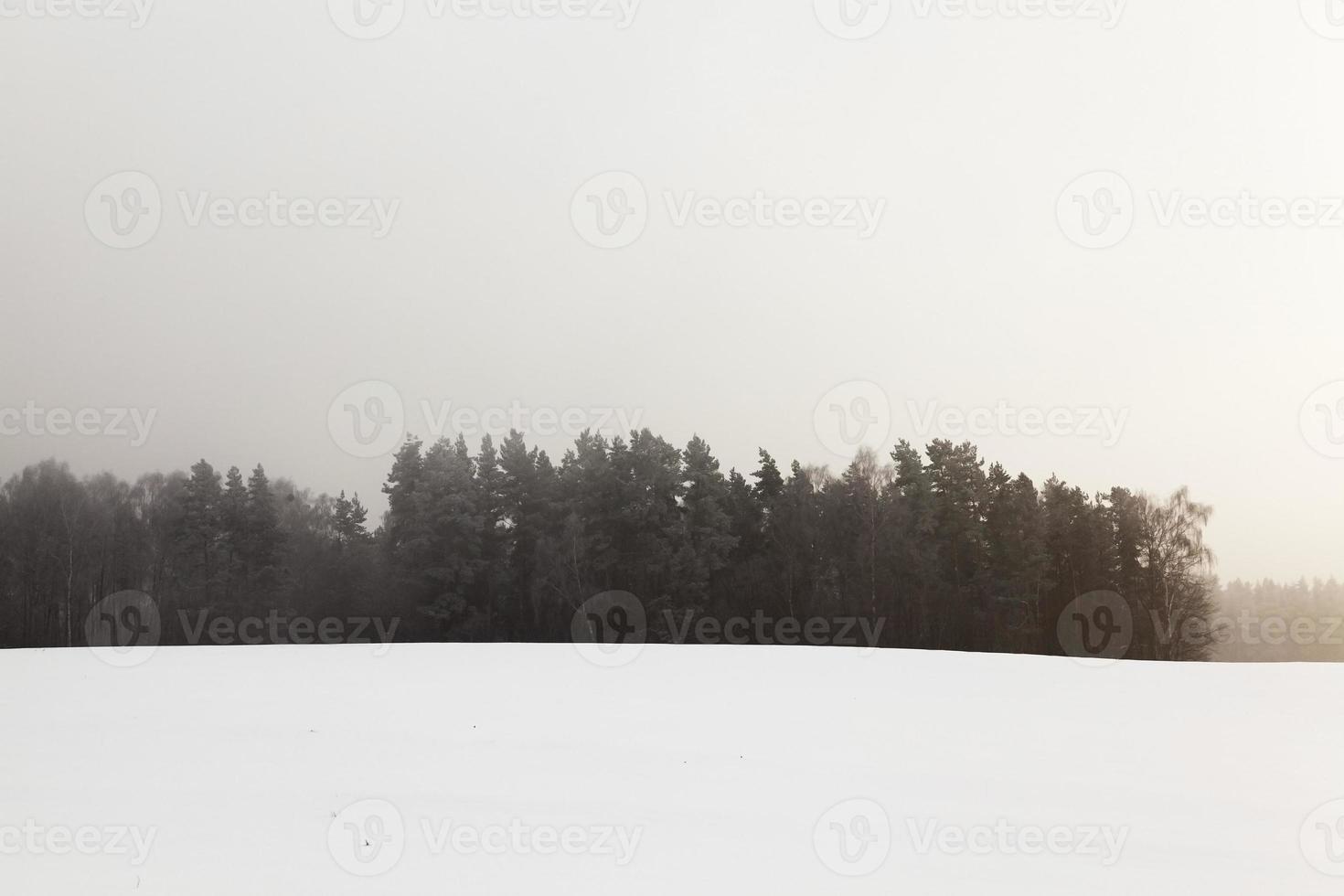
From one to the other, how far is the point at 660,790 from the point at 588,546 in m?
15.0

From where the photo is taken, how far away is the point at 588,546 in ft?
64.3

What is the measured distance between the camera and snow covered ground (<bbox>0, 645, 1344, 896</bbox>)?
11.6 ft

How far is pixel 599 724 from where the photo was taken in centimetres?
673

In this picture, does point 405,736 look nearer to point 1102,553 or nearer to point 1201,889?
point 1201,889

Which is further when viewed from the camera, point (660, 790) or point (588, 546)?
point (588, 546)

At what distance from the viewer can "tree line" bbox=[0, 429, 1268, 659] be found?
1825 cm

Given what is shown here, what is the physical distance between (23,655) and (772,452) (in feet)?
43.5

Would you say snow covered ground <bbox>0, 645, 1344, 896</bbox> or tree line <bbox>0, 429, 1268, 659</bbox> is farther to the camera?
tree line <bbox>0, 429, 1268, 659</bbox>

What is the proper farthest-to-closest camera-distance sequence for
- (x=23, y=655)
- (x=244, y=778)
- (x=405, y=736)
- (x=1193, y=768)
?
(x=23, y=655) → (x=405, y=736) → (x=1193, y=768) → (x=244, y=778)

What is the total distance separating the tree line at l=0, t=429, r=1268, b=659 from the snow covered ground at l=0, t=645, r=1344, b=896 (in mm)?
9471

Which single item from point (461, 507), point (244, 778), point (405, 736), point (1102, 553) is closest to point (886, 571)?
point (1102, 553)

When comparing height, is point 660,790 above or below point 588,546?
below

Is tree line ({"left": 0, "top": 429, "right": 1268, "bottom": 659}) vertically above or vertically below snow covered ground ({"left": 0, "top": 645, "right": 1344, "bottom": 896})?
above

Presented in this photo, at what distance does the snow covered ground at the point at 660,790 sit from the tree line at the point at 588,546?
947cm
